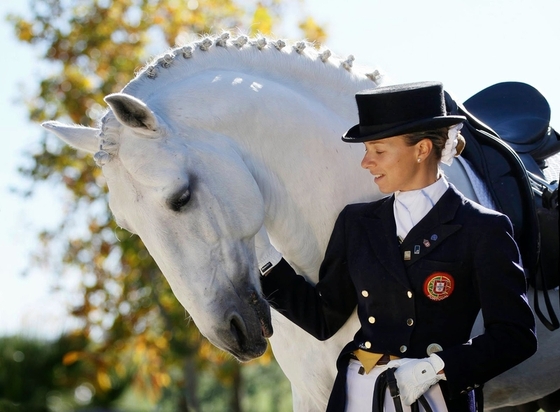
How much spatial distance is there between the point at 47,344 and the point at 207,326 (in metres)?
8.03

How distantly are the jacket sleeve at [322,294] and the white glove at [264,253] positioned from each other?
3cm

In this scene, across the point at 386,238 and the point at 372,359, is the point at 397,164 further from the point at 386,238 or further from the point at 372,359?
the point at 372,359

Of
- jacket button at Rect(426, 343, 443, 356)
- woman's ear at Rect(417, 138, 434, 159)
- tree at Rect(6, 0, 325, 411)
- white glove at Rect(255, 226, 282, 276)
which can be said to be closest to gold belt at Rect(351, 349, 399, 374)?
jacket button at Rect(426, 343, 443, 356)

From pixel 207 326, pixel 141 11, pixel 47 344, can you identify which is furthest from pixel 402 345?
pixel 47 344

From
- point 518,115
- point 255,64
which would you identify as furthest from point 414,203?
point 518,115

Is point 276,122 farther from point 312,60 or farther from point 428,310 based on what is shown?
point 428,310

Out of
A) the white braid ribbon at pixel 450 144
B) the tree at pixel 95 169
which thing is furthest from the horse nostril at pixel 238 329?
the tree at pixel 95 169

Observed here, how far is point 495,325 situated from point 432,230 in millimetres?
359

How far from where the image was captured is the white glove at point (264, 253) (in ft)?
10.2

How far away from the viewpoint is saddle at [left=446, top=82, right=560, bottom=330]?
3373 mm

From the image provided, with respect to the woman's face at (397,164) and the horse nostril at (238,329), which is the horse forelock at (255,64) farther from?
the horse nostril at (238,329)

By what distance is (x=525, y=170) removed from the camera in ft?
11.6

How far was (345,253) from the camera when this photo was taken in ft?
9.75

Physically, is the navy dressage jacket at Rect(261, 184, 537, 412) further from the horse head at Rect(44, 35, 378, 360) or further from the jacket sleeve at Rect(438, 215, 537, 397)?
the horse head at Rect(44, 35, 378, 360)
